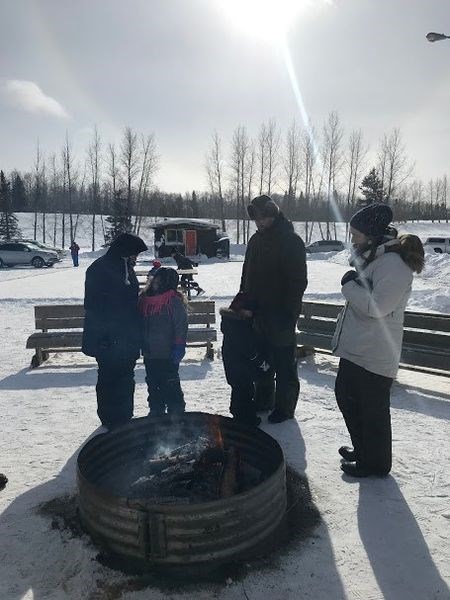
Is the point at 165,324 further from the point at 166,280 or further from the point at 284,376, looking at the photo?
the point at 284,376

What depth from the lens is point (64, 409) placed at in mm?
5254

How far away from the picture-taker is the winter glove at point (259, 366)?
471 cm

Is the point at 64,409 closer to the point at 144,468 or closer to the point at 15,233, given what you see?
the point at 144,468

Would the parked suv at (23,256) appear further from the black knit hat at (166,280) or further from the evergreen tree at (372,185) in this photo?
the evergreen tree at (372,185)

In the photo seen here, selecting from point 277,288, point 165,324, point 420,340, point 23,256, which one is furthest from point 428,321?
point 23,256

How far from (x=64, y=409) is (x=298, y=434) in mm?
2774

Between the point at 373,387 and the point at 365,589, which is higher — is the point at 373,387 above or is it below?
above

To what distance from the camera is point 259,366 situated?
4840mm

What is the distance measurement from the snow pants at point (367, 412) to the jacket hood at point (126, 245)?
2270 mm

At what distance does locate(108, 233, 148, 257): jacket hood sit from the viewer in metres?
4.39

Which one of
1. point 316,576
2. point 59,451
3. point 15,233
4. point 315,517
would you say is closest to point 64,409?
point 59,451

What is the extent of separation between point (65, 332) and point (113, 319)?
308 centimetres

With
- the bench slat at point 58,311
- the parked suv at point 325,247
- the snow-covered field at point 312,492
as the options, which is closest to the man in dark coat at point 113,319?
the snow-covered field at point 312,492

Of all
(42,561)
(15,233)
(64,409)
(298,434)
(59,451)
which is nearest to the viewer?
(42,561)
